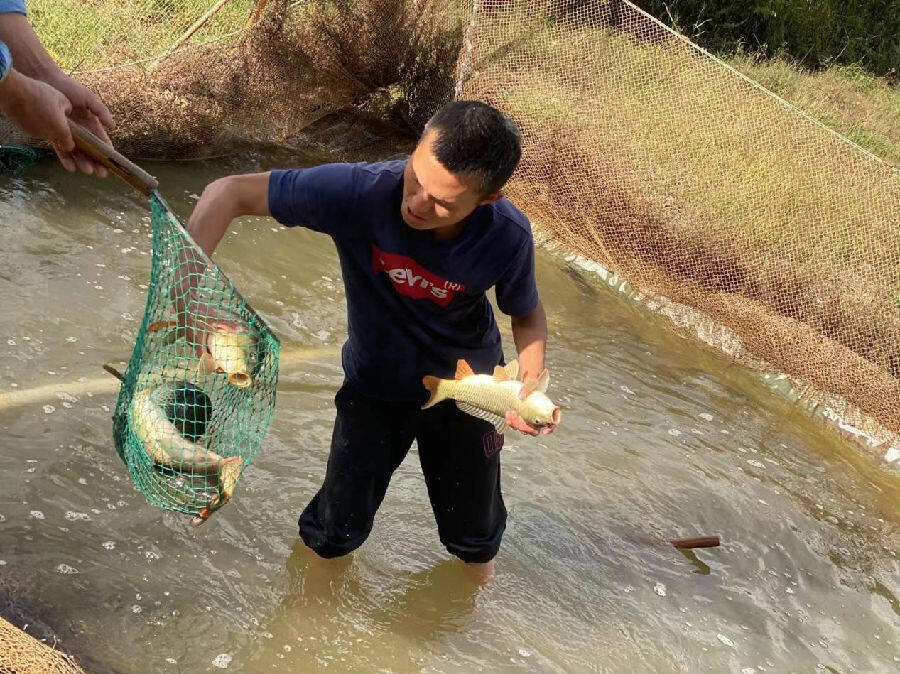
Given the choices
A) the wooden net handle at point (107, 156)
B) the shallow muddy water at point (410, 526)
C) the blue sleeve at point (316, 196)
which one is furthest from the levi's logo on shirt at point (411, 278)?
the shallow muddy water at point (410, 526)

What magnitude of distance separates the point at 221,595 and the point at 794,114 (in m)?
5.55

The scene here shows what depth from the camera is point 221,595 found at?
152 inches

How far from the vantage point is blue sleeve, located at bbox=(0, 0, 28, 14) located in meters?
3.30

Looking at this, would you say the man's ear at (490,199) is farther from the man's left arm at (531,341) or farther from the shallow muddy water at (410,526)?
the shallow muddy water at (410,526)

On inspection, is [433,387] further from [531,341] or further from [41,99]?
[41,99]

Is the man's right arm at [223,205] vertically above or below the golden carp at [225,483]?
above

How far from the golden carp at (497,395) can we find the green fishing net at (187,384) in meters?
0.54

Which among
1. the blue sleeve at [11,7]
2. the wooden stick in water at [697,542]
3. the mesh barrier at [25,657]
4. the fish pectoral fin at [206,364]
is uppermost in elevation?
the blue sleeve at [11,7]

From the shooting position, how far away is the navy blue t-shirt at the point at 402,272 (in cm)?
317

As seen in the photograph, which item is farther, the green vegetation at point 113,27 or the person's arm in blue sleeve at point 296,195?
the green vegetation at point 113,27

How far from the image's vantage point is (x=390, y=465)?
360cm

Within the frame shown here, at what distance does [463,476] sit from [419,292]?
744mm

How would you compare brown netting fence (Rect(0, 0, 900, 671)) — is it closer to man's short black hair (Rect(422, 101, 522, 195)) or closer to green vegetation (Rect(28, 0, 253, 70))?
green vegetation (Rect(28, 0, 253, 70))

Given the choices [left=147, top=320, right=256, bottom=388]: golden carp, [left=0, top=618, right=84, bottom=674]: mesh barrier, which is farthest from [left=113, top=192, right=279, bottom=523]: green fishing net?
[left=0, top=618, right=84, bottom=674]: mesh barrier
